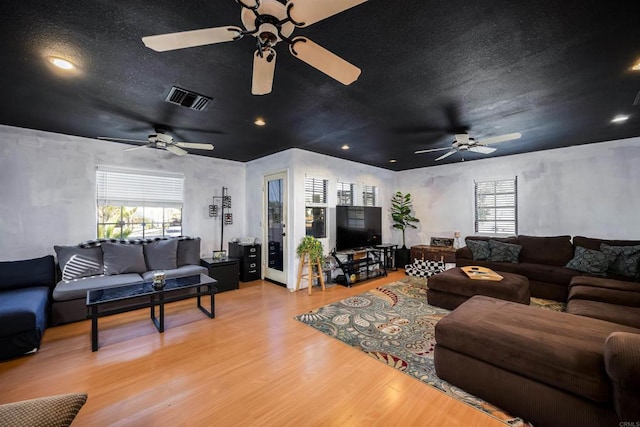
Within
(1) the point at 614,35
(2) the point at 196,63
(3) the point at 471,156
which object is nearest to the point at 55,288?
(2) the point at 196,63

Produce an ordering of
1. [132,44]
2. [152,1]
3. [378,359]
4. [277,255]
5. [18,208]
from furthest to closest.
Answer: [277,255]
[18,208]
[378,359]
[132,44]
[152,1]

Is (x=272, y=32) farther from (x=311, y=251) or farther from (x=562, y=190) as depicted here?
(x=562, y=190)

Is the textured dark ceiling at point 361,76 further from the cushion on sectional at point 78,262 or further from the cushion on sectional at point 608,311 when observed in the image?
the cushion on sectional at point 608,311

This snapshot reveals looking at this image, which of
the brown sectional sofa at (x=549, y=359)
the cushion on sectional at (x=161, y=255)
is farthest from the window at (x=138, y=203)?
the brown sectional sofa at (x=549, y=359)

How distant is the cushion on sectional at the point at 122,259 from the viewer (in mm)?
3887

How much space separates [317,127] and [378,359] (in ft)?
9.63

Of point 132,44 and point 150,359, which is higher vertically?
point 132,44

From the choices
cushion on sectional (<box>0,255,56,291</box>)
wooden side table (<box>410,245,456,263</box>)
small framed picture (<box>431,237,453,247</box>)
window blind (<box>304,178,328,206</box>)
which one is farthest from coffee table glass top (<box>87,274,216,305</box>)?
small framed picture (<box>431,237,453,247</box>)

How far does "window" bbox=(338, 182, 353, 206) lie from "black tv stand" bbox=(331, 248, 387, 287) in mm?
1116

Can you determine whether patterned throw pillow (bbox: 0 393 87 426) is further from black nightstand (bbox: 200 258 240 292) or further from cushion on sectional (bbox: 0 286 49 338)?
black nightstand (bbox: 200 258 240 292)

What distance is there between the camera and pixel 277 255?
17.0ft

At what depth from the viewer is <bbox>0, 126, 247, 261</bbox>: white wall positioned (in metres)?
3.52

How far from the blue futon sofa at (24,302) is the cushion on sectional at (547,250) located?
278 inches

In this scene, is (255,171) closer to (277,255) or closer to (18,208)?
(277,255)
